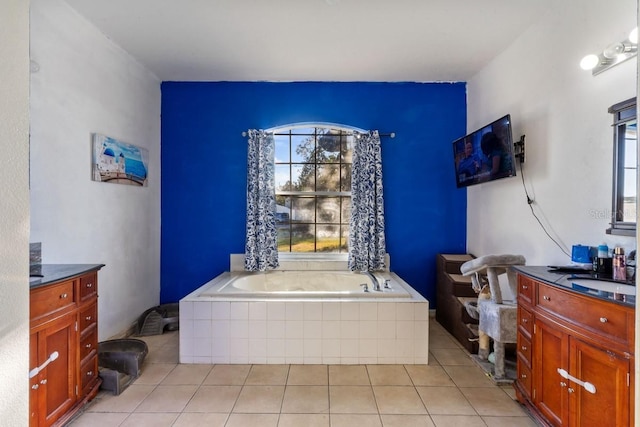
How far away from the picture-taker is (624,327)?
46.0 inches

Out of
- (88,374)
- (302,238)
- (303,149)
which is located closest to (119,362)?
(88,374)

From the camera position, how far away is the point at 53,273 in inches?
66.2

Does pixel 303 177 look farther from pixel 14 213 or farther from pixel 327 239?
pixel 14 213

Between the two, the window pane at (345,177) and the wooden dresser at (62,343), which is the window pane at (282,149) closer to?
the window pane at (345,177)

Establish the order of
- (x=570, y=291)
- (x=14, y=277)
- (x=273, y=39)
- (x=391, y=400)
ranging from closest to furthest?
1. (x=14, y=277)
2. (x=570, y=291)
3. (x=391, y=400)
4. (x=273, y=39)

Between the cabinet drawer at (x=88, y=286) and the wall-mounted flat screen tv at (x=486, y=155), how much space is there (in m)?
2.84

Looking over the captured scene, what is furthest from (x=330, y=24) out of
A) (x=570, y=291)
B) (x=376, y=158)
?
(x=570, y=291)

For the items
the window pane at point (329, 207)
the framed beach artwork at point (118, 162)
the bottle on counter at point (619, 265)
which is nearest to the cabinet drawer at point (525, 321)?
the bottle on counter at point (619, 265)

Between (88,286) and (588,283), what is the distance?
2701mm

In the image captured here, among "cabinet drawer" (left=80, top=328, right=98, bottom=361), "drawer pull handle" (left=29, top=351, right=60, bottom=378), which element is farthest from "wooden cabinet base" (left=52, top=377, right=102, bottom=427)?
"drawer pull handle" (left=29, top=351, right=60, bottom=378)

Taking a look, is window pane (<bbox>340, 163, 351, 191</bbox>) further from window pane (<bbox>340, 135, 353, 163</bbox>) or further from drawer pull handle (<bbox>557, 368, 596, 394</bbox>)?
drawer pull handle (<bbox>557, 368, 596, 394</bbox>)

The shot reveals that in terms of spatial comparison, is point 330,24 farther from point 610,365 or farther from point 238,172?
point 610,365

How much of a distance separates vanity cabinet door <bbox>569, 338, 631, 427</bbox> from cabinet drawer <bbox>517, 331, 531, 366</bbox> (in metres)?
0.32

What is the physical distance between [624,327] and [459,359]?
1.47m
